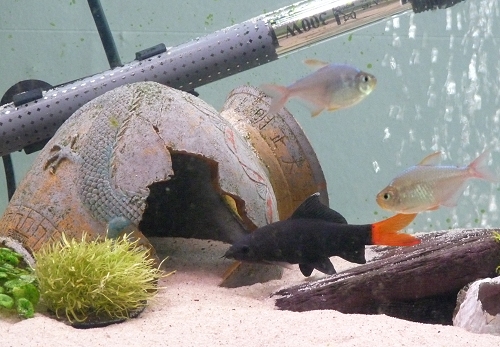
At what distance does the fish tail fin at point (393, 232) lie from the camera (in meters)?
2.57

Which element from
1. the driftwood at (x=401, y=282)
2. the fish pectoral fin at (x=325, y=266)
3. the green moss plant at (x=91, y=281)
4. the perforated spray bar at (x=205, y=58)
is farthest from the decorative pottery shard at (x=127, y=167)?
the perforated spray bar at (x=205, y=58)

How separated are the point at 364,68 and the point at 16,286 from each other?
5.47 meters

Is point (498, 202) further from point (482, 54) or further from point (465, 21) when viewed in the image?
point (465, 21)

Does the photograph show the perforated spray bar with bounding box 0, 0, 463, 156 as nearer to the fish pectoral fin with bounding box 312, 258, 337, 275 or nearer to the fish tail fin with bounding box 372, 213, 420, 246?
the fish pectoral fin with bounding box 312, 258, 337, 275

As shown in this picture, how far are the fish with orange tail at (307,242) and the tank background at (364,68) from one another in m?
3.84

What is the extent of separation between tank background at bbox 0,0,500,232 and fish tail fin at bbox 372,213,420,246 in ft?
13.2

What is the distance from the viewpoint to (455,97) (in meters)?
7.66

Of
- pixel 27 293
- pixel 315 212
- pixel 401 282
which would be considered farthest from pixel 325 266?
pixel 27 293

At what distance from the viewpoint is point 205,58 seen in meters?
4.08

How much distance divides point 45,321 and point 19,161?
4.46 meters

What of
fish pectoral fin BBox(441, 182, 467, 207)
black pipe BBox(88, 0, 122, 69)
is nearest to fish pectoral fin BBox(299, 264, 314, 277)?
fish pectoral fin BBox(441, 182, 467, 207)

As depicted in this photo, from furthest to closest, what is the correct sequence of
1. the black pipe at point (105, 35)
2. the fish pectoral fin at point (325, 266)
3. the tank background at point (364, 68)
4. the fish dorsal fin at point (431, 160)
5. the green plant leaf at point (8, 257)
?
the tank background at point (364, 68) → the black pipe at point (105, 35) → the fish pectoral fin at point (325, 266) → the green plant leaf at point (8, 257) → the fish dorsal fin at point (431, 160)

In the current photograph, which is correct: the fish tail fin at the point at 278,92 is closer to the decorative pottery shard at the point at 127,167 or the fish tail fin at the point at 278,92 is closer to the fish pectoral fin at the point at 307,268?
the decorative pottery shard at the point at 127,167

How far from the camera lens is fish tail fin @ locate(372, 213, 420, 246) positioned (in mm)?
2572
